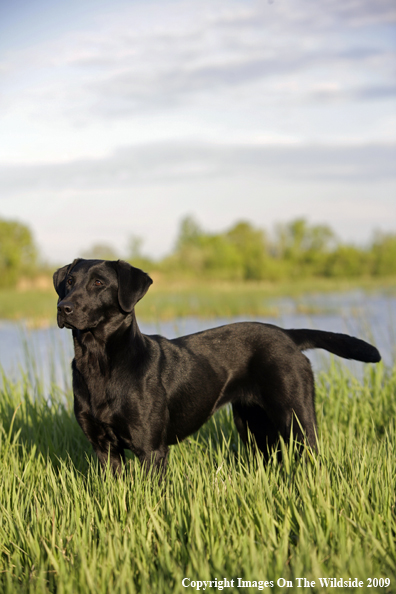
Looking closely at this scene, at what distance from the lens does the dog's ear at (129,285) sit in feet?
10.3

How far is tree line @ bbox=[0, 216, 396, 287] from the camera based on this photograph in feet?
160

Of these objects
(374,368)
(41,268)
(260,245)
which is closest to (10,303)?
(41,268)

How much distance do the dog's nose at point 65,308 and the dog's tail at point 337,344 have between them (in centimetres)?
161

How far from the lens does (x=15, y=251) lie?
44188 mm

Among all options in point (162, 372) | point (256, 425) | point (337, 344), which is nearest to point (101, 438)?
point (162, 372)

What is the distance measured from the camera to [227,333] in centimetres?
369

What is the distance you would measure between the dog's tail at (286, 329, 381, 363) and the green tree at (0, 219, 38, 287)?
39727 millimetres

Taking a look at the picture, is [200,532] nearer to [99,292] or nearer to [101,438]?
[101,438]

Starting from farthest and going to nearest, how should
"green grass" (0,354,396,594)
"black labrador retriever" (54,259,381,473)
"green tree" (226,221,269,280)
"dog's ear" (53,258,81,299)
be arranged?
"green tree" (226,221,269,280), "dog's ear" (53,258,81,299), "black labrador retriever" (54,259,381,473), "green grass" (0,354,396,594)

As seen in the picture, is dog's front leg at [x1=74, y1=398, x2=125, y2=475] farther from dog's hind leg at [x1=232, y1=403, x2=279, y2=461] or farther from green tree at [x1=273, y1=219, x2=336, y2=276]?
green tree at [x1=273, y1=219, x2=336, y2=276]

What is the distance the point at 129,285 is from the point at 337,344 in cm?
153

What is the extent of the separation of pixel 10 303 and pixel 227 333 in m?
24.9

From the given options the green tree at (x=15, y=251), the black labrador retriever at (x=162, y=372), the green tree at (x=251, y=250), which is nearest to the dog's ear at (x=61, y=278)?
the black labrador retriever at (x=162, y=372)

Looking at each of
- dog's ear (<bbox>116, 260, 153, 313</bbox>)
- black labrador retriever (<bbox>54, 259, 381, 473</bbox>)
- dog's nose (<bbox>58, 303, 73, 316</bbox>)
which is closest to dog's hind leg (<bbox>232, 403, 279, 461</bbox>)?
black labrador retriever (<bbox>54, 259, 381, 473</bbox>)
